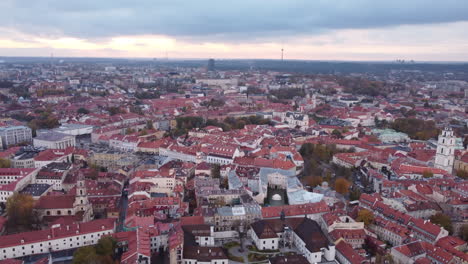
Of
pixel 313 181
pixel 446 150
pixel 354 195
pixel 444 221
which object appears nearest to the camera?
pixel 444 221

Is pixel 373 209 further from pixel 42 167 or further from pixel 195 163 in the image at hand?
pixel 42 167

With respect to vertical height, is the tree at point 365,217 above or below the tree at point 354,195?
above

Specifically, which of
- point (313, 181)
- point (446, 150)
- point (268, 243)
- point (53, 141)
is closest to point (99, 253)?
point (268, 243)

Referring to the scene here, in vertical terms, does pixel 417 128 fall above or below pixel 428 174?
above

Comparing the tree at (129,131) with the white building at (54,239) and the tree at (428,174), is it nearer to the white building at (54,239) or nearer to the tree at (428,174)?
the white building at (54,239)

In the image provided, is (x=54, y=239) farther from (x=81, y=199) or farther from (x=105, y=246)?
(x=81, y=199)

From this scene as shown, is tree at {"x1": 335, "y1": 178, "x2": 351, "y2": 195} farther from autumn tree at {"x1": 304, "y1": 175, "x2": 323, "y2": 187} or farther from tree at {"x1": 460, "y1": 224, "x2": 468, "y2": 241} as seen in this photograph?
tree at {"x1": 460, "y1": 224, "x2": 468, "y2": 241}

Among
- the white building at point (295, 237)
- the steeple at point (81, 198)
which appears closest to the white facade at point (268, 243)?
the white building at point (295, 237)

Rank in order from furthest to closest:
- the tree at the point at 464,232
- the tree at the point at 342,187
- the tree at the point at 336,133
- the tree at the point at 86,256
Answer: the tree at the point at 336,133 → the tree at the point at 342,187 → the tree at the point at 464,232 → the tree at the point at 86,256

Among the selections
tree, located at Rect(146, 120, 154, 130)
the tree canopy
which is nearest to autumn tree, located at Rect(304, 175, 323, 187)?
the tree canopy

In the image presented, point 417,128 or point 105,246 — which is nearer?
point 105,246
